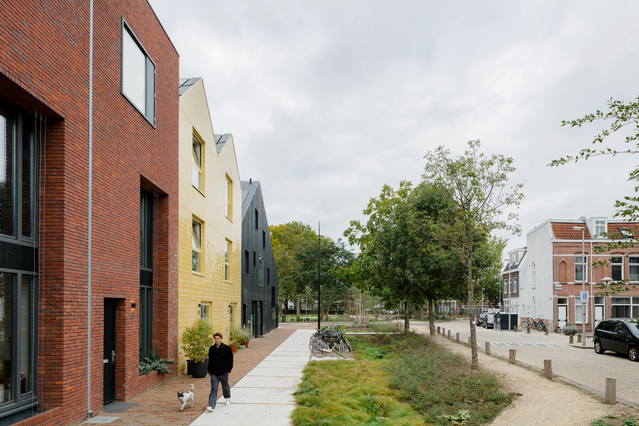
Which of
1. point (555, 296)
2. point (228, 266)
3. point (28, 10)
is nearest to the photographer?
point (28, 10)

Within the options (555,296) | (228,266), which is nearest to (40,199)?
(228,266)

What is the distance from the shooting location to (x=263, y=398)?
10.9m

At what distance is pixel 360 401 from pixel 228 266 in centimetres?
1433

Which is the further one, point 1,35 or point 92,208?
point 92,208

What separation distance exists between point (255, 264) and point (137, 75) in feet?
68.8

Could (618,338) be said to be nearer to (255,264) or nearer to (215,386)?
(215,386)

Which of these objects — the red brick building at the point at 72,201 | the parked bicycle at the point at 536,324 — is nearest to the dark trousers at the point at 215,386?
the red brick building at the point at 72,201

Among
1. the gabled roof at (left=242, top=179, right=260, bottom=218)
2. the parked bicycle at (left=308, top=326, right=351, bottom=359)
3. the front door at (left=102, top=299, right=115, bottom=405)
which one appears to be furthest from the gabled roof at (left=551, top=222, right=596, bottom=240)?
the front door at (left=102, top=299, right=115, bottom=405)

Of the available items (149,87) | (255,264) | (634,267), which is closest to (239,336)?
(255,264)

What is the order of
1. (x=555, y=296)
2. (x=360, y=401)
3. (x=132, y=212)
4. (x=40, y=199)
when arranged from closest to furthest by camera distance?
(x=40, y=199) → (x=360, y=401) → (x=132, y=212) → (x=555, y=296)

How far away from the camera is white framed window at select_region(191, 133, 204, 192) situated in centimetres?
1680

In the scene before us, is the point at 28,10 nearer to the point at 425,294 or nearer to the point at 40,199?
the point at 40,199

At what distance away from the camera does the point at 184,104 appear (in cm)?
1515

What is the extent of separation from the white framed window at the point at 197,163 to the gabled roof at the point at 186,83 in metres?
1.59
